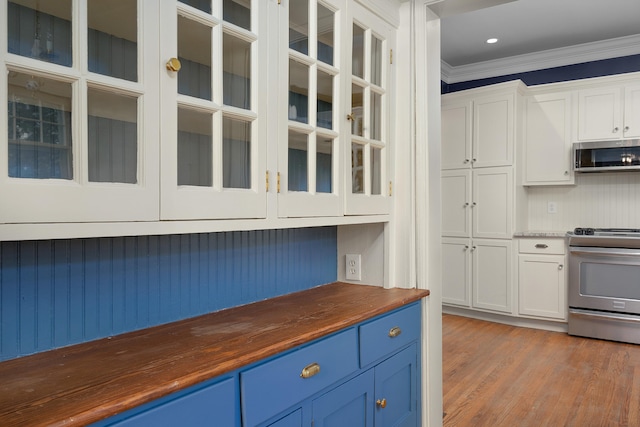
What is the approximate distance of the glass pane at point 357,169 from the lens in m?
1.86

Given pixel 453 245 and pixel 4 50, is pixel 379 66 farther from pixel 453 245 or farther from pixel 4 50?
pixel 453 245

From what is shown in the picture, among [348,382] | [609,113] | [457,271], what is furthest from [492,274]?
[348,382]

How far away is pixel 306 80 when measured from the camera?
162 centimetres

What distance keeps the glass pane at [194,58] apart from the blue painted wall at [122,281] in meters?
0.48

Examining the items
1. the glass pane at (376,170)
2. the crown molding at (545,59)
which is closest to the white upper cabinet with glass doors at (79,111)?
the glass pane at (376,170)

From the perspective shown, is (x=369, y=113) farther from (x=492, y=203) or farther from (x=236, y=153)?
(x=492, y=203)

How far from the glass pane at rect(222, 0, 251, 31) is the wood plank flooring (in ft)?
7.44

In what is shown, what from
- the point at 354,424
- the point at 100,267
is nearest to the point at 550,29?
the point at 354,424

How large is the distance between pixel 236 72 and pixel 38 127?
591mm

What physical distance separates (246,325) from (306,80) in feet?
2.92

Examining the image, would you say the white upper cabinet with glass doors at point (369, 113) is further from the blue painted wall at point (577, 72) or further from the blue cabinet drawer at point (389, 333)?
the blue painted wall at point (577, 72)

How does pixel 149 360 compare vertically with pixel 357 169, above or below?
below

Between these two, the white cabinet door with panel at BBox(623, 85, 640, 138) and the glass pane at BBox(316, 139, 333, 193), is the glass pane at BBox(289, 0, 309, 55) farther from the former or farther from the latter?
the white cabinet door with panel at BBox(623, 85, 640, 138)

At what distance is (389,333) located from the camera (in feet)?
5.88
